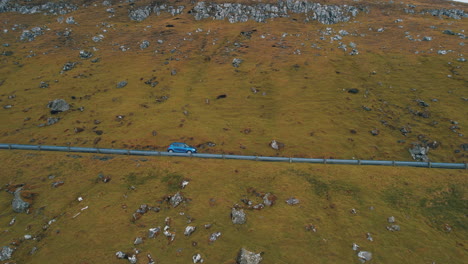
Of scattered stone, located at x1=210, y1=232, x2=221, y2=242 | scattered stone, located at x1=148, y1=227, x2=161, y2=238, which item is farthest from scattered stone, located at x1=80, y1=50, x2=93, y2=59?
scattered stone, located at x1=210, y1=232, x2=221, y2=242

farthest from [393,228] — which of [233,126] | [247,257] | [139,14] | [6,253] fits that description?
[139,14]

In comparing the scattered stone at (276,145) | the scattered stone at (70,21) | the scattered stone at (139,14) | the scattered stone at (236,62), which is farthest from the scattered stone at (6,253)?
the scattered stone at (70,21)

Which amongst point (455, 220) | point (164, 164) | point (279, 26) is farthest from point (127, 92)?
point (455, 220)

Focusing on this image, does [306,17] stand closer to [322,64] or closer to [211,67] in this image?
[322,64]

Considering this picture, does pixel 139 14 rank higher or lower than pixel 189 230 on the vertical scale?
higher

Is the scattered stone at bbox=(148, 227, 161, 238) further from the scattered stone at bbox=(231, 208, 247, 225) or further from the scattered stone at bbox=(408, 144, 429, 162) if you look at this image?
the scattered stone at bbox=(408, 144, 429, 162)

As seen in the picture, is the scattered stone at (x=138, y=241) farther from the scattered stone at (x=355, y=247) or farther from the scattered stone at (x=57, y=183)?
the scattered stone at (x=355, y=247)

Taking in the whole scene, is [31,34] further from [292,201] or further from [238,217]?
[292,201]
